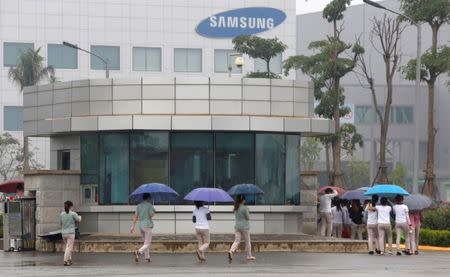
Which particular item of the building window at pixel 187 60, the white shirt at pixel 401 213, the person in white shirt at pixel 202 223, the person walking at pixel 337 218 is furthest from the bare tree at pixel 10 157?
the person in white shirt at pixel 202 223

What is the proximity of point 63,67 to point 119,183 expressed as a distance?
68.7 m

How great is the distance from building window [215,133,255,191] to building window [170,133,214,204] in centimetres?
35

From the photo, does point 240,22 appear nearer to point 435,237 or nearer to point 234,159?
point 435,237

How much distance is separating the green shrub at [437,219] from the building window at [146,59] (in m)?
64.4

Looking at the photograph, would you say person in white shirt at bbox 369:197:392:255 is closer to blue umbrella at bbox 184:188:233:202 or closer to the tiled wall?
blue umbrella at bbox 184:188:233:202

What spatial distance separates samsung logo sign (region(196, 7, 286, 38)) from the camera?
107 metres

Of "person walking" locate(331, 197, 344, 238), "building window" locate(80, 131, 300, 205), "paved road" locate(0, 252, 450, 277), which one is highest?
"building window" locate(80, 131, 300, 205)

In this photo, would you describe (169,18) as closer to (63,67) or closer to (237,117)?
(63,67)

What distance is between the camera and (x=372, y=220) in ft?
106

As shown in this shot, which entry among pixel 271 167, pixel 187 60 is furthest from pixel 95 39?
pixel 271 167

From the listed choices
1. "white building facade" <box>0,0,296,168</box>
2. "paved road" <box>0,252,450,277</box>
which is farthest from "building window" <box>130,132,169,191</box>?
"white building facade" <box>0,0,296,168</box>

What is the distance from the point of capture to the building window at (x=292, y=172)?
36.2m

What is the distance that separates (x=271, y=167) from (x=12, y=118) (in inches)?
2774

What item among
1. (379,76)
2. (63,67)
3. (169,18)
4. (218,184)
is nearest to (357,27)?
(379,76)
